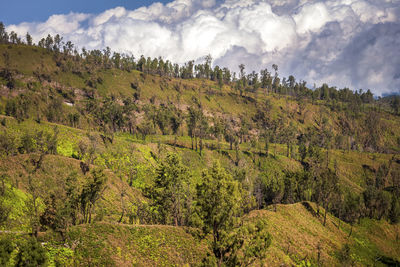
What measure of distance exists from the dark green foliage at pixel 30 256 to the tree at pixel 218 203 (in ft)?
58.8

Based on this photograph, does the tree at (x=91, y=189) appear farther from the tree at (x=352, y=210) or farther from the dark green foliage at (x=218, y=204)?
the tree at (x=352, y=210)

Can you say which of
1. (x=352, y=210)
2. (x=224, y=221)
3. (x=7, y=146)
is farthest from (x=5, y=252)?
(x=352, y=210)

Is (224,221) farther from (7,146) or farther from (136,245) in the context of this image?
(7,146)

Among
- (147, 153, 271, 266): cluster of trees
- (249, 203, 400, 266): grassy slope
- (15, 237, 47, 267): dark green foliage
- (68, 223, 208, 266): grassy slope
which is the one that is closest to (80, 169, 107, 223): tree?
(68, 223, 208, 266): grassy slope

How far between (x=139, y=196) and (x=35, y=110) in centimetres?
10886

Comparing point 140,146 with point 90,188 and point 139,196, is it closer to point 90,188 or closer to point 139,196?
point 139,196

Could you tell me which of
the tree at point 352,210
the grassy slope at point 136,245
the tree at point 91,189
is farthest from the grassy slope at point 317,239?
the tree at point 91,189

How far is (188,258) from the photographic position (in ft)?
120

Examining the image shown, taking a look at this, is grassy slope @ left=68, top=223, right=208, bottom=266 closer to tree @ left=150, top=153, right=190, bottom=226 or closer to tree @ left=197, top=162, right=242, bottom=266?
tree @ left=197, top=162, right=242, bottom=266

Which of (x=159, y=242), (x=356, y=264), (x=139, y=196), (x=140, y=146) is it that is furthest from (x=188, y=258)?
(x=140, y=146)

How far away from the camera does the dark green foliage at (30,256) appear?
64.8ft

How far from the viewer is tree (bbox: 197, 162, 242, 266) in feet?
99.2

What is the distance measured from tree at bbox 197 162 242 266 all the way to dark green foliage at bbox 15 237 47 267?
17.9 meters

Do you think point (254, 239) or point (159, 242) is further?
point (159, 242)
